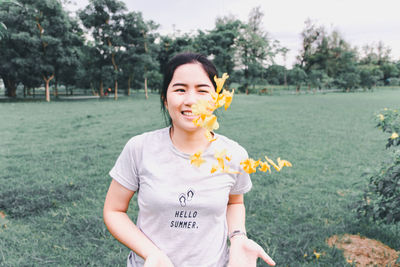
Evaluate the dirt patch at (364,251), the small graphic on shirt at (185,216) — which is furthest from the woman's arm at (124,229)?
the dirt patch at (364,251)

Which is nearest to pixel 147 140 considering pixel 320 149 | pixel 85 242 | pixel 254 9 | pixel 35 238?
pixel 85 242

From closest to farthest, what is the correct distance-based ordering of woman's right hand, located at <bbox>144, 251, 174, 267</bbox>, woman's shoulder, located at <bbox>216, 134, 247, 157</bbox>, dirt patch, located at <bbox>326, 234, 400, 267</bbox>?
woman's right hand, located at <bbox>144, 251, 174, 267</bbox> < woman's shoulder, located at <bbox>216, 134, 247, 157</bbox> < dirt patch, located at <bbox>326, 234, 400, 267</bbox>

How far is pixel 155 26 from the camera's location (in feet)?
73.5

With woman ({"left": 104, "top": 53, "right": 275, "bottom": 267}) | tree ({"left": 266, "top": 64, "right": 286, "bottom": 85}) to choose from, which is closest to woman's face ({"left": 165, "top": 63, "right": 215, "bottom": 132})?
woman ({"left": 104, "top": 53, "right": 275, "bottom": 267})

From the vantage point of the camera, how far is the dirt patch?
2.34 metres

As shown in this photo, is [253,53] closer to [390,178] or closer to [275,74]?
[275,74]

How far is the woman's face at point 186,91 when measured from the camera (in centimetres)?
105

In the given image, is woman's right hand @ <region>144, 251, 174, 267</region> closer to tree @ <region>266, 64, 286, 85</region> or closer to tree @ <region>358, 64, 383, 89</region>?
tree @ <region>266, 64, 286, 85</region>

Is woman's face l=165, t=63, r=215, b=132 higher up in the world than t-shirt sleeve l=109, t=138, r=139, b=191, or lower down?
higher up

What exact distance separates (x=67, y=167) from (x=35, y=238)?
2.06 meters

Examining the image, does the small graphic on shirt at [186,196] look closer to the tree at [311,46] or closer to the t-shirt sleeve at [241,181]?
the t-shirt sleeve at [241,181]

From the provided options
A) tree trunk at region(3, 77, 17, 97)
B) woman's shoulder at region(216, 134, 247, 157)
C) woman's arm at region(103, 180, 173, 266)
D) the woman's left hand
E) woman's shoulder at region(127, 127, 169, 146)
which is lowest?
the woman's left hand

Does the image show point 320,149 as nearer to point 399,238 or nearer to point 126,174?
point 399,238

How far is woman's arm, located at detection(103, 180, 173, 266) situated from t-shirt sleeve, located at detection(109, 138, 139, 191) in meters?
0.03
